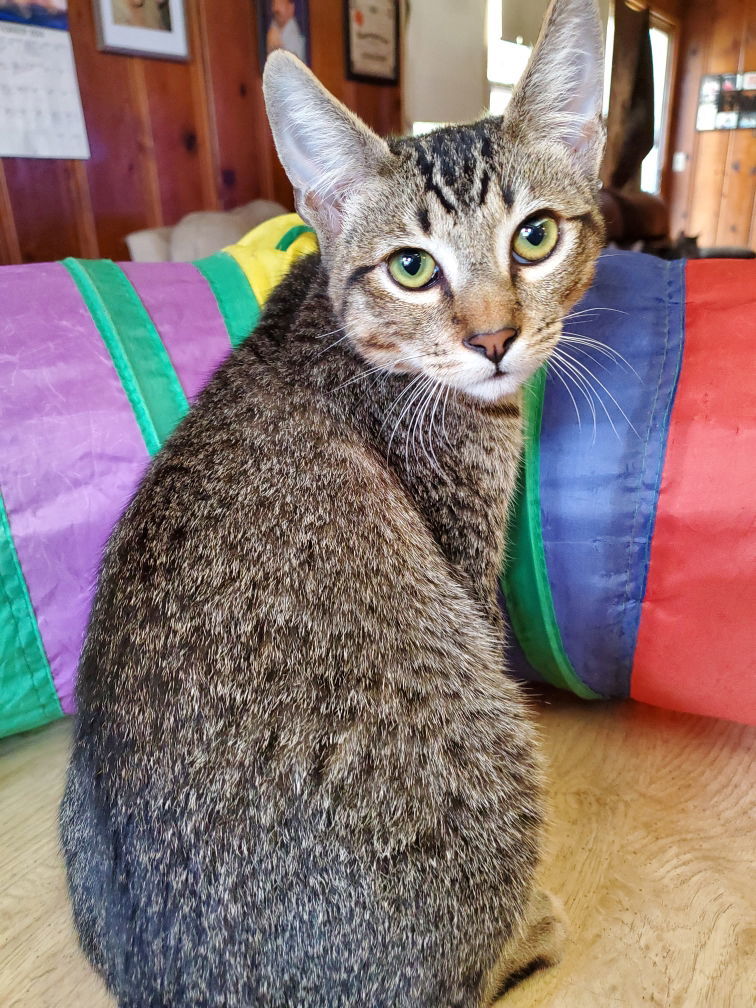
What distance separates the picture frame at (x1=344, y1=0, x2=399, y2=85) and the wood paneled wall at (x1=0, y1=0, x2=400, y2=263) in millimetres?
88

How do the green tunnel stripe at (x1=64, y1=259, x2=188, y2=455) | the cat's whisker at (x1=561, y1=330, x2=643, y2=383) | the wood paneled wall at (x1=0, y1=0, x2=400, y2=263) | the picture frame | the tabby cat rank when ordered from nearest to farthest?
the tabby cat → the cat's whisker at (x1=561, y1=330, x2=643, y2=383) → the green tunnel stripe at (x1=64, y1=259, x2=188, y2=455) → the wood paneled wall at (x1=0, y1=0, x2=400, y2=263) → the picture frame

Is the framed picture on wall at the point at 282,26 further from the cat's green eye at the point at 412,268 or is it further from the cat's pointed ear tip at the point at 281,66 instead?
the cat's green eye at the point at 412,268

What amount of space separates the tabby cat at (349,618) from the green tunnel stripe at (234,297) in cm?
21

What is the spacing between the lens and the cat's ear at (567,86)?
36.8 inches

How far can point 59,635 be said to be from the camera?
115 cm

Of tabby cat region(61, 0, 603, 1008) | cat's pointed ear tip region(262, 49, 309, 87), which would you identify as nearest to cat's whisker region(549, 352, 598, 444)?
tabby cat region(61, 0, 603, 1008)

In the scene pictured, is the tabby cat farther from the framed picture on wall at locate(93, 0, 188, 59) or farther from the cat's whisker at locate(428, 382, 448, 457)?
the framed picture on wall at locate(93, 0, 188, 59)

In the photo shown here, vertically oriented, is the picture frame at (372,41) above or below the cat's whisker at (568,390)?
above

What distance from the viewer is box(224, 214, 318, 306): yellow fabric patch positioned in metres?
1.35

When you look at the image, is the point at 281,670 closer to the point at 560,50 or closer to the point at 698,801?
the point at 698,801

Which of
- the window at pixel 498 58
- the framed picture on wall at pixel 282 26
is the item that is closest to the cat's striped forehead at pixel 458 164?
the framed picture on wall at pixel 282 26

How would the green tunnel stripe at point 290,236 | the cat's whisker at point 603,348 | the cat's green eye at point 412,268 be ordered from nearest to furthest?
the cat's green eye at point 412,268 < the cat's whisker at point 603,348 < the green tunnel stripe at point 290,236

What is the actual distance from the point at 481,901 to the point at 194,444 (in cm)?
63

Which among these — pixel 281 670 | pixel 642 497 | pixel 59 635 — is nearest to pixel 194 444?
pixel 281 670
